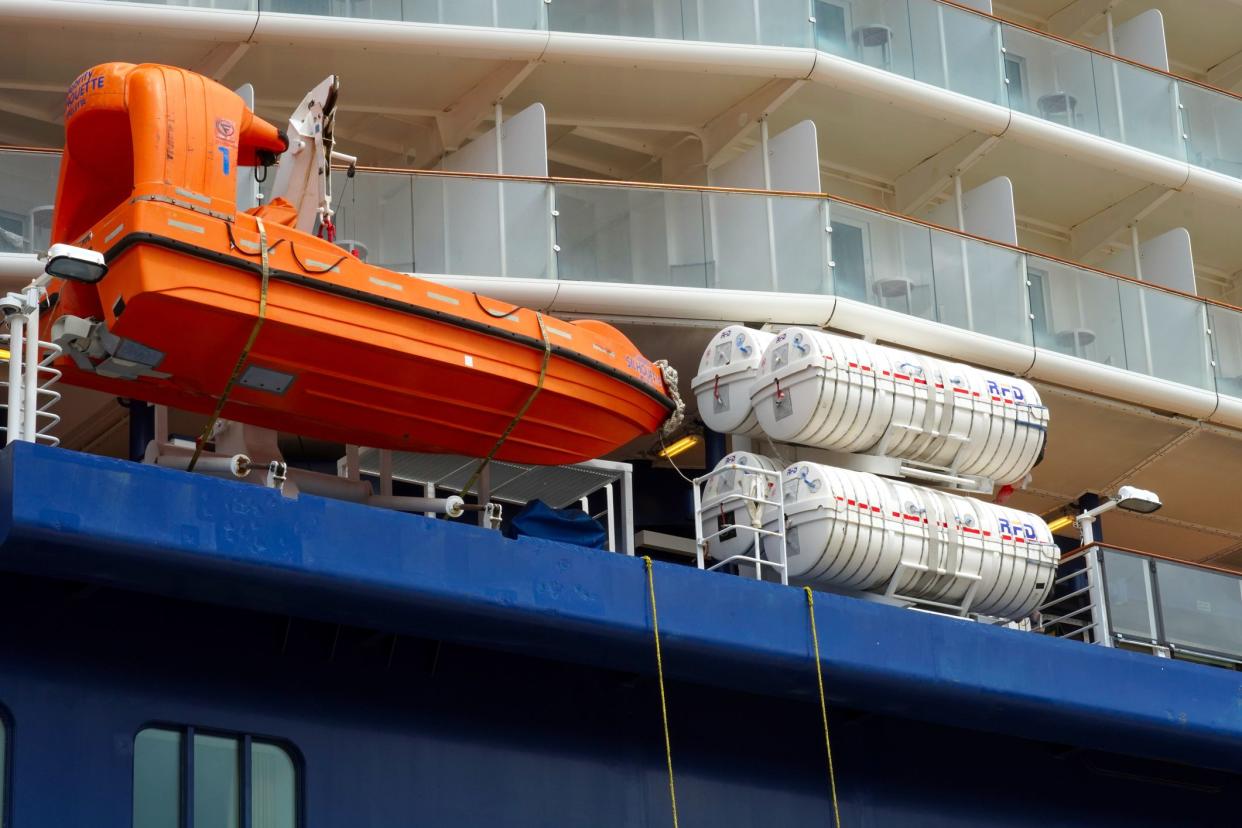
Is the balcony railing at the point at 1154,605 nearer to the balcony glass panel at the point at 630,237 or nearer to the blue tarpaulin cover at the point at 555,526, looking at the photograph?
the balcony glass panel at the point at 630,237

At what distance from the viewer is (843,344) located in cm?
1399

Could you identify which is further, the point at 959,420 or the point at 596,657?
the point at 959,420

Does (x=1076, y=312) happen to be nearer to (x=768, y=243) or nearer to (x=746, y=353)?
(x=768, y=243)

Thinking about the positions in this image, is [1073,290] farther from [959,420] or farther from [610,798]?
[610,798]

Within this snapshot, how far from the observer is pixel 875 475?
1423cm

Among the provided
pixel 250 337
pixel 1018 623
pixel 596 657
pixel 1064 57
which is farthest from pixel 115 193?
pixel 1064 57

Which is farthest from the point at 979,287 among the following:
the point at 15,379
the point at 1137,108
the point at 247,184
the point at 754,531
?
the point at 15,379

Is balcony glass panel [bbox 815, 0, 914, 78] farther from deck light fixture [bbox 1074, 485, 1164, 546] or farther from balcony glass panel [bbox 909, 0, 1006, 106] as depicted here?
deck light fixture [bbox 1074, 485, 1164, 546]

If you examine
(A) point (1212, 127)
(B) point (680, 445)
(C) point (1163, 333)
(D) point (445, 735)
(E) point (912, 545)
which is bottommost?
(D) point (445, 735)

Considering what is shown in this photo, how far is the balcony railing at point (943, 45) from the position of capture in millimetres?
15250

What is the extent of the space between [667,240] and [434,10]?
2361 mm

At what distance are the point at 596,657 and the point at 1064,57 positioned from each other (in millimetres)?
8835

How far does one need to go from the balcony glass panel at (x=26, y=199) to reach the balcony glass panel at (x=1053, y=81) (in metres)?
8.35

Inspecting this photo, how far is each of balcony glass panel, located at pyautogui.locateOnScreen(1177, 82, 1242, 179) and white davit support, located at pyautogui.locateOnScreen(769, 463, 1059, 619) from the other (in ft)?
19.7
